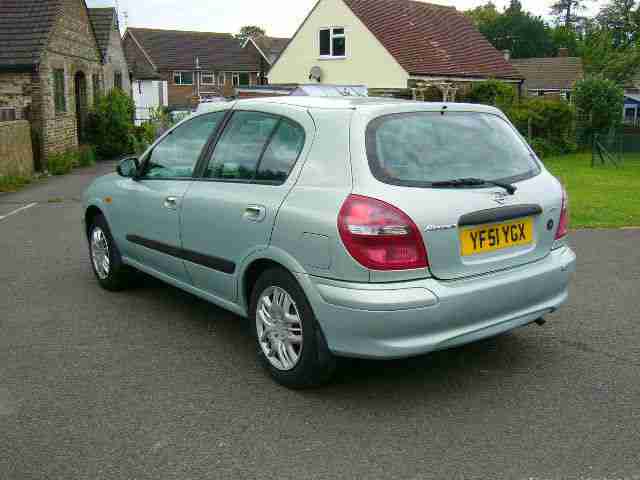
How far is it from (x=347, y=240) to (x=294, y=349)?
0.87 meters

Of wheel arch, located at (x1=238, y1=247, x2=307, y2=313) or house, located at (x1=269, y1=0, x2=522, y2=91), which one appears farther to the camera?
house, located at (x1=269, y1=0, x2=522, y2=91)

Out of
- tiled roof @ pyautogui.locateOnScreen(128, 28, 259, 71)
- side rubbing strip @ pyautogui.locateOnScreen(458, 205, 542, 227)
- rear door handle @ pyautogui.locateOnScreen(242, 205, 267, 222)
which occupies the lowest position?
rear door handle @ pyautogui.locateOnScreen(242, 205, 267, 222)

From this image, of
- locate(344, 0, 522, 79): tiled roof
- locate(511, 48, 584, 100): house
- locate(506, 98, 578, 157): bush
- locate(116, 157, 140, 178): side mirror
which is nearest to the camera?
locate(116, 157, 140, 178): side mirror

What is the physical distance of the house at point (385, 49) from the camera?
1398 inches

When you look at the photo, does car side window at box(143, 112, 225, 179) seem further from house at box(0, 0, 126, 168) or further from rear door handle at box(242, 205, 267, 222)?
house at box(0, 0, 126, 168)

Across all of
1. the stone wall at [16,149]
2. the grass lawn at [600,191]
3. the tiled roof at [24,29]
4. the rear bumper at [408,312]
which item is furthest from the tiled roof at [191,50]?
the rear bumper at [408,312]

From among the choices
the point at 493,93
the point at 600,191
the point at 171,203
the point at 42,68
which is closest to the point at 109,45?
the point at 42,68

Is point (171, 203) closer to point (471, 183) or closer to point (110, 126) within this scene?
point (471, 183)

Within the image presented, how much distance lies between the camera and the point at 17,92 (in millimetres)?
19922

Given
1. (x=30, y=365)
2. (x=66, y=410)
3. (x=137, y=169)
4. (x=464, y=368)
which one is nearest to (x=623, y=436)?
(x=464, y=368)

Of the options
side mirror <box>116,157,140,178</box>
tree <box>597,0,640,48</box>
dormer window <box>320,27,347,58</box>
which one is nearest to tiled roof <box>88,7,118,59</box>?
dormer window <box>320,27,347,58</box>

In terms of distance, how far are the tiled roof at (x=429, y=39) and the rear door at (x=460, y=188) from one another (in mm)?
30977

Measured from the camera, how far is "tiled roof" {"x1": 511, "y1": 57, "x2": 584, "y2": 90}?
61.3m

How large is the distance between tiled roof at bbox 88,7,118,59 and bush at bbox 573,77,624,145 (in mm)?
18257
